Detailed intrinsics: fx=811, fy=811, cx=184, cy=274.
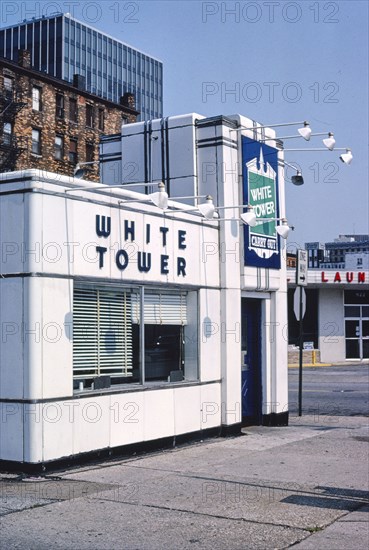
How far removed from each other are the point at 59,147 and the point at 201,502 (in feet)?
192

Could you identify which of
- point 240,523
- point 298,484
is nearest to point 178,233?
point 298,484

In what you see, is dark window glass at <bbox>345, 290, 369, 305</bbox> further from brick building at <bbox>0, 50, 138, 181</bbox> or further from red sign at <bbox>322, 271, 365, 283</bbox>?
brick building at <bbox>0, 50, 138, 181</bbox>

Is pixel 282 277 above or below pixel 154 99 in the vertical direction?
below

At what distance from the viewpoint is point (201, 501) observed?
8703mm

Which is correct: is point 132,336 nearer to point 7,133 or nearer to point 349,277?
point 349,277

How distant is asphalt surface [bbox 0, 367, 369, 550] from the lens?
7215 mm

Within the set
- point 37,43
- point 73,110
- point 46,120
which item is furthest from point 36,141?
point 37,43

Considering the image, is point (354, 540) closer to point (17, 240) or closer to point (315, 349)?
point (17, 240)

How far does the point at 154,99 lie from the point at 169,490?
379 ft

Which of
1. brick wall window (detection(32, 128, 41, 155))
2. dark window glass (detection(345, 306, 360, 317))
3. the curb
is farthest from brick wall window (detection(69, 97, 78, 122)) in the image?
the curb

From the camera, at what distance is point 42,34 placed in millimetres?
104000

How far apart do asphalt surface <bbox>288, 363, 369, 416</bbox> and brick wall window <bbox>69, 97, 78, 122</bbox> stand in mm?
36361

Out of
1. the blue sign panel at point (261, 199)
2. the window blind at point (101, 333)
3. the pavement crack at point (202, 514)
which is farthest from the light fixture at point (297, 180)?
the pavement crack at point (202, 514)

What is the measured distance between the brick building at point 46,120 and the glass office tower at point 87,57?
98.4 feet
